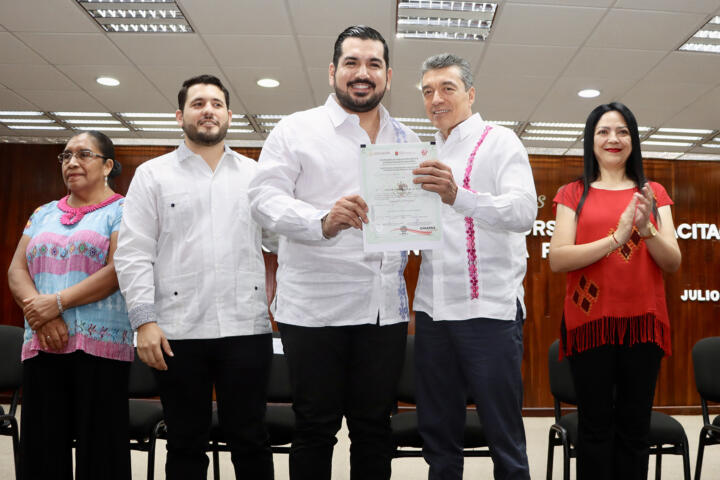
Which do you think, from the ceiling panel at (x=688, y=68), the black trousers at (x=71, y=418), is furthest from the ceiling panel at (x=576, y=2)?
the black trousers at (x=71, y=418)

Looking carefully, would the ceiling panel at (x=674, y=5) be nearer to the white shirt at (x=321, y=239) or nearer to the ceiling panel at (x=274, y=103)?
the ceiling panel at (x=274, y=103)

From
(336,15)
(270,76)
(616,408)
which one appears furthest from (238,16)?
(616,408)

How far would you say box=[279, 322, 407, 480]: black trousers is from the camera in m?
1.72

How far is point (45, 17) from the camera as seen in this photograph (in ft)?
17.1

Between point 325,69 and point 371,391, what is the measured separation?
511 cm

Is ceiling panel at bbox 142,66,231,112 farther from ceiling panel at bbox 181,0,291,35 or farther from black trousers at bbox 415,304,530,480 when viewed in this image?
black trousers at bbox 415,304,530,480

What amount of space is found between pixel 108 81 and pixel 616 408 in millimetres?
6378

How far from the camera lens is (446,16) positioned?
17.5 ft

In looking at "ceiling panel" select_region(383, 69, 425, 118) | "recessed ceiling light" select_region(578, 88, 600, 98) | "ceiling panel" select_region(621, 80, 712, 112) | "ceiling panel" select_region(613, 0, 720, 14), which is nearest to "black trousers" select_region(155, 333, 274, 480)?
"ceiling panel" select_region(613, 0, 720, 14)

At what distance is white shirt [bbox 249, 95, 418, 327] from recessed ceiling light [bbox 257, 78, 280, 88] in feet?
16.6

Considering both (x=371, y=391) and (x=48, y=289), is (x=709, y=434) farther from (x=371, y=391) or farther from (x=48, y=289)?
(x=48, y=289)

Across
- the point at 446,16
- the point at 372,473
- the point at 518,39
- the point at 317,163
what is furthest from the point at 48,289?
the point at 518,39

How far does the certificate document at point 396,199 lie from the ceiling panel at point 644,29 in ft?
13.9

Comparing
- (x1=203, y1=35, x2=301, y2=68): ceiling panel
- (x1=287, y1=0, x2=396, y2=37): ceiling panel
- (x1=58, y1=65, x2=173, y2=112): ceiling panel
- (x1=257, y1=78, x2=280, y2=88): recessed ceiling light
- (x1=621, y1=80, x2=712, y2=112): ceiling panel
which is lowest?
(x1=621, y1=80, x2=712, y2=112): ceiling panel
